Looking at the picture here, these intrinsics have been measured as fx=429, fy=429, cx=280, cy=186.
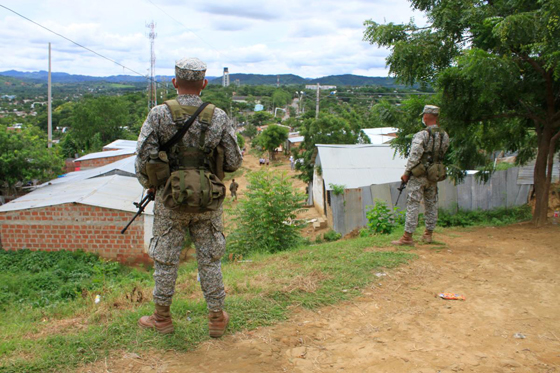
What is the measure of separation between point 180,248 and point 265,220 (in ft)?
16.1

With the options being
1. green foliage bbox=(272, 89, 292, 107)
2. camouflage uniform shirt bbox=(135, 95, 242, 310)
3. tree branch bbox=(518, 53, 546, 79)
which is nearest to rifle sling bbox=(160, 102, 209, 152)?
camouflage uniform shirt bbox=(135, 95, 242, 310)

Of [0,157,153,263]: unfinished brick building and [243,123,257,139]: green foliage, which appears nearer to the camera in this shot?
[0,157,153,263]: unfinished brick building

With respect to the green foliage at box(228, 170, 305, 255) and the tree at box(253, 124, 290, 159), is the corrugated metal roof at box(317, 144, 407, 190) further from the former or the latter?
the tree at box(253, 124, 290, 159)

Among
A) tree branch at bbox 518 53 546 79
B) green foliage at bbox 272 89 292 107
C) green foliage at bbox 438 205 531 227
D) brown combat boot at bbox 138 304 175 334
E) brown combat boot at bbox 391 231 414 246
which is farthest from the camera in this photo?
green foliage at bbox 272 89 292 107

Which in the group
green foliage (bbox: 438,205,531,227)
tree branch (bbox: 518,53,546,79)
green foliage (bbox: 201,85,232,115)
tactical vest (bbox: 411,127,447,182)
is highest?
green foliage (bbox: 201,85,232,115)

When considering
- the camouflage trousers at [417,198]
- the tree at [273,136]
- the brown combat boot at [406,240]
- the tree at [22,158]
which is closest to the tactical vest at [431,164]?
the camouflage trousers at [417,198]

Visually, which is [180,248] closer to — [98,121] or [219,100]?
[98,121]

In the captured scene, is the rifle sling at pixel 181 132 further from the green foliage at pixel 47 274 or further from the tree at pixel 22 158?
the tree at pixel 22 158

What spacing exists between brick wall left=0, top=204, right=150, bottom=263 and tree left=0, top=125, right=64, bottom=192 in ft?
10.4

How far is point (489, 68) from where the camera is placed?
6.00 meters

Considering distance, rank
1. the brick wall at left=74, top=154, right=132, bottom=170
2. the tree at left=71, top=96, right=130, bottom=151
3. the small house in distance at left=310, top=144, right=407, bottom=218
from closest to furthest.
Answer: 1. the small house in distance at left=310, top=144, right=407, bottom=218
2. the brick wall at left=74, top=154, right=132, bottom=170
3. the tree at left=71, top=96, right=130, bottom=151

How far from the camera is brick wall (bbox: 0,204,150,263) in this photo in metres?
10.8

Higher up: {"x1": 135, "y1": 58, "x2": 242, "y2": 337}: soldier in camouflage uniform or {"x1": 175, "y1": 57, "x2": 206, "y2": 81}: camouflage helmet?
{"x1": 175, "y1": 57, "x2": 206, "y2": 81}: camouflage helmet

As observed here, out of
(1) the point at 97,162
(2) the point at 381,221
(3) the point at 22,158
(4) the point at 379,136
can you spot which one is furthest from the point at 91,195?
(4) the point at 379,136
